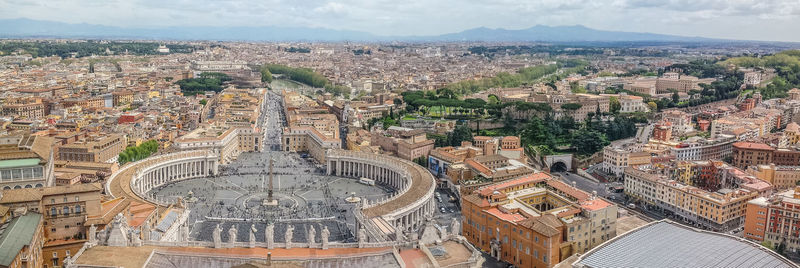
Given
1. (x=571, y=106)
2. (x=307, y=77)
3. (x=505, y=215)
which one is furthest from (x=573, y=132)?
(x=307, y=77)

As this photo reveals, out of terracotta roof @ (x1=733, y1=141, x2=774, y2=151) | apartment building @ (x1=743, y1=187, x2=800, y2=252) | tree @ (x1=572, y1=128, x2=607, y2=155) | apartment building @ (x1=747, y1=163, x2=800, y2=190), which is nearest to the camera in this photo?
apartment building @ (x1=743, y1=187, x2=800, y2=252)

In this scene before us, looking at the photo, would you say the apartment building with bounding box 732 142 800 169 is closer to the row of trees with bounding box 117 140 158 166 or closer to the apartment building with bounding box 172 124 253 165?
the apartment building with bounding box 172 124 253 165

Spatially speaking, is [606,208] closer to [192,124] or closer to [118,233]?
[118,233]

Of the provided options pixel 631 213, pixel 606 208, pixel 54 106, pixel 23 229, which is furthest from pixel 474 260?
pixel 54 106

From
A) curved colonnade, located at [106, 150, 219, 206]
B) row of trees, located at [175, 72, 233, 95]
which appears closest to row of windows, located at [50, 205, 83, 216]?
curved colonnade, located at [106, 150, 219, 206]

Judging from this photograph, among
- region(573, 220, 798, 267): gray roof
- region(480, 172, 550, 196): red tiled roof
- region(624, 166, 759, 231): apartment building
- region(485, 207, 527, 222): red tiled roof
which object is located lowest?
region(624, 166, 759, 231): apartment building

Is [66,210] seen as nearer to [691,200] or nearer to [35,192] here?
[35,192]

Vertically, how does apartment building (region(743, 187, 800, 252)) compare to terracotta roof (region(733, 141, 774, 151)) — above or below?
below
